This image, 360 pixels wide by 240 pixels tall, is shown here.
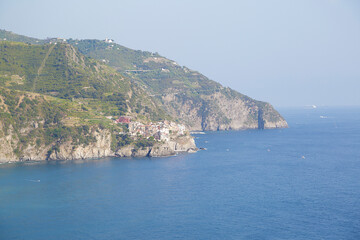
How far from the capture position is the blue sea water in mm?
59062

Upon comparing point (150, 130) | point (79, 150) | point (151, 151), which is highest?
point (150, 130)

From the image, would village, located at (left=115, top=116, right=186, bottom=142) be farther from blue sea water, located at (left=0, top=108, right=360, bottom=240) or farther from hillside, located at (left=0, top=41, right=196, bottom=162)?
blue sea water, located at (left=0, top=108, right=360, bottom=240)

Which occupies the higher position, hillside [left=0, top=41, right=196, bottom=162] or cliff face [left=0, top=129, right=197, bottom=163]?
hillside [left=0, top=41, right=196, bottom=162]

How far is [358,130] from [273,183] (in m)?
102

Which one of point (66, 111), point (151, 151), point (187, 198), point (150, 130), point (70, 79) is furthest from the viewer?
point (70, 79)

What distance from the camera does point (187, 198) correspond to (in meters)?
73.8

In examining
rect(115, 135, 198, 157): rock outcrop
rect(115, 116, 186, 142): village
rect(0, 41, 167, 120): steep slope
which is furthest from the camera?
rect(0, 41, 167, 120): steep slope

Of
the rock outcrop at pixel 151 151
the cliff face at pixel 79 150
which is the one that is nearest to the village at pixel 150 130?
the rock outcrop at pixel 151 151

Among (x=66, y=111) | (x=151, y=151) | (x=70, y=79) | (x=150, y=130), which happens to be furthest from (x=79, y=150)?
(x=70, y=79)

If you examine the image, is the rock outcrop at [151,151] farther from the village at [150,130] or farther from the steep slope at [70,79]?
the steep slope at [70,79]

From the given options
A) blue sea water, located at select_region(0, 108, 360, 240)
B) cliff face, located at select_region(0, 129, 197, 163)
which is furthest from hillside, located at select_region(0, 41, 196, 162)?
blue sea water, located at select_region(0, 108, 360, 240)

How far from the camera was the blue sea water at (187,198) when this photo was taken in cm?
5906

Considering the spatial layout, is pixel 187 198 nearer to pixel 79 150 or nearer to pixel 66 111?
pixel 79 150

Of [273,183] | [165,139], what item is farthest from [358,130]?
[273,183]
